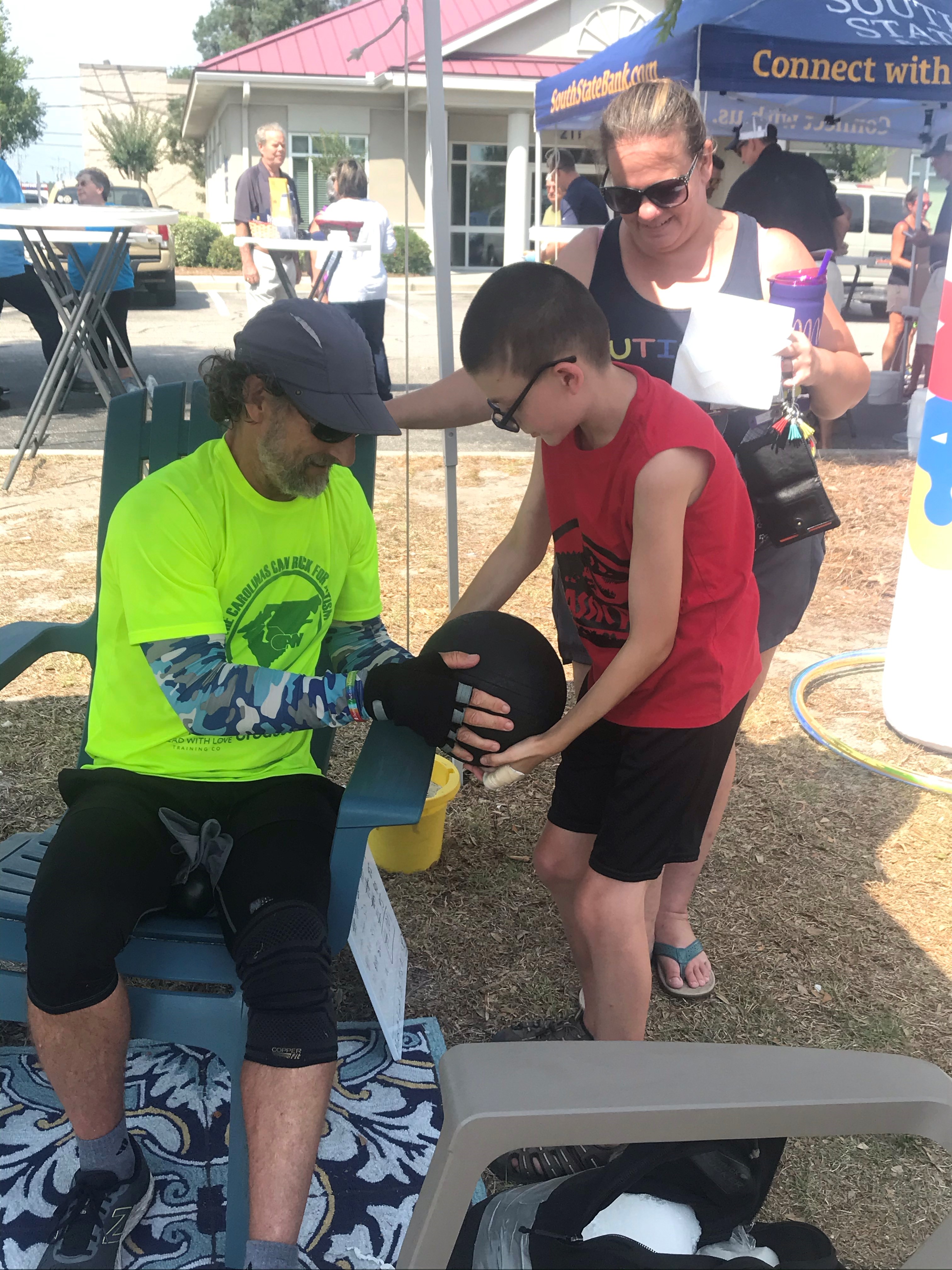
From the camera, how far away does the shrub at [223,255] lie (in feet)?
84.0

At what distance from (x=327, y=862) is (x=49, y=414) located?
6135mm

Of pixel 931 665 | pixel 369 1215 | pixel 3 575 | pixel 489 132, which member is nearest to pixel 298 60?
pixel 489 132

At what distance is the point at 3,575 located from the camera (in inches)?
212

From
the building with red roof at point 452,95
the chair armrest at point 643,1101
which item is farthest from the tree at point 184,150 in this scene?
the chair armrest at point 643,1101

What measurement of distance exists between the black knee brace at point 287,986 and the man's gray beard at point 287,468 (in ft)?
2.62

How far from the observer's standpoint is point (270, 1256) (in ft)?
5.40

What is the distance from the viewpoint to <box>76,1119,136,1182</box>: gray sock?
189cm

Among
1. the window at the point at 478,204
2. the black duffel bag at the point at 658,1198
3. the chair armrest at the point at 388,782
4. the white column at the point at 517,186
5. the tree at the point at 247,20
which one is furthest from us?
the tree at the point at 247,20

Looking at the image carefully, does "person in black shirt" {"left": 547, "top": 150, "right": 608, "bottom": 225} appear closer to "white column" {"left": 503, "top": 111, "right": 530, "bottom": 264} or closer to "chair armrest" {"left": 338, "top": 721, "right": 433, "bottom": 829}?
"chair armrest" {"left": 338, "top": 721, "right": 433, "bottom": 829}

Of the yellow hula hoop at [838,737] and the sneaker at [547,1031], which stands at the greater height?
the sneaker at [547,1031]

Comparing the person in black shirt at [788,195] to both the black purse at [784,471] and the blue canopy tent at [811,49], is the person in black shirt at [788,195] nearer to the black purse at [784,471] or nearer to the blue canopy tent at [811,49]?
the blue canopy tent at [811,49]

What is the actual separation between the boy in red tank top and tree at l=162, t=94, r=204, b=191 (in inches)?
1885

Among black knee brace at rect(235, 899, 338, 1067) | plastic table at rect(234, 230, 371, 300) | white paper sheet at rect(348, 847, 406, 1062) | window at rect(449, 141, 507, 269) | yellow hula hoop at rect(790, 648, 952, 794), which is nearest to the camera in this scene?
black knee brace at rect(235, 899, 338, 1067)

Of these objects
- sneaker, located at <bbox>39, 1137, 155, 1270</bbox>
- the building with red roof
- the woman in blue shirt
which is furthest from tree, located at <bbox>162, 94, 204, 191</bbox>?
sneaker, located at <bbox>39, 1137, 155, 1270</bbox>
